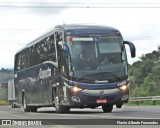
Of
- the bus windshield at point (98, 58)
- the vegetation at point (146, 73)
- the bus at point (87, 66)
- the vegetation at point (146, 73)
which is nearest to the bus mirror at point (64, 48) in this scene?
the bus at point (87, 66)

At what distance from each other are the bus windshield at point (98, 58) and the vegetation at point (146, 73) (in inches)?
2811

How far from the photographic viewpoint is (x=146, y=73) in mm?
118562

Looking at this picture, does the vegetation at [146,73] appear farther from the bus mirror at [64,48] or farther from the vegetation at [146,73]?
the bus mirror at [64,48]

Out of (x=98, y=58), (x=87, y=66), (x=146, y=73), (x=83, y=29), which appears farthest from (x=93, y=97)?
(x=146, y=73)

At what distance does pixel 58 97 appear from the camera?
76.1ft

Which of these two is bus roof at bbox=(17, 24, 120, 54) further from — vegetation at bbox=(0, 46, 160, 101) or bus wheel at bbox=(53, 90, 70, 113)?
vegetation at bbox=(0, 46, 160, 101)

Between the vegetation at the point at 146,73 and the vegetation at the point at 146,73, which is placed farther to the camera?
the vegetation at the point at 146,73

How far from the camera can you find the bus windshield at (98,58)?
21750 mm

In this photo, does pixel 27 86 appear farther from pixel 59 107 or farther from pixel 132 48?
pixel 132 48

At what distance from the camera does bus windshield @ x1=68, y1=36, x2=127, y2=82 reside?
21.8m

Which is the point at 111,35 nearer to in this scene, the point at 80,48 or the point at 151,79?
the point at 80,48

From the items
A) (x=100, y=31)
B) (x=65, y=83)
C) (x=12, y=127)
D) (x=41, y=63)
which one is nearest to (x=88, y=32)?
(x=100, y=31)

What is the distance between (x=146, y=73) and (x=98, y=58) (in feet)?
320

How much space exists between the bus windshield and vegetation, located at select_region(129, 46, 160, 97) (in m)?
71.4
